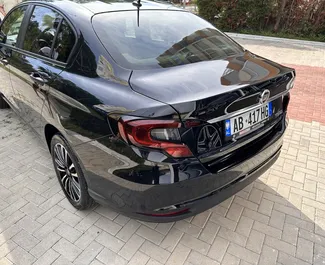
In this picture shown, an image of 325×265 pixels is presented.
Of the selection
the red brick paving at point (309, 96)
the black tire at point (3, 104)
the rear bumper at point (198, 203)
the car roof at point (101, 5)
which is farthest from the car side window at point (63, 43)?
the red brick paving at point (309, 96)

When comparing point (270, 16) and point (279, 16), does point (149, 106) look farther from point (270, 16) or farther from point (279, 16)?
point (270, 16)

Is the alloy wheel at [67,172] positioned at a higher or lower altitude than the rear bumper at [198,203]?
lower

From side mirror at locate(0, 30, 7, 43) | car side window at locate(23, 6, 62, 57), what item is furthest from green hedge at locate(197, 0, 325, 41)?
car side window at locate(23, 6, 62, 57)

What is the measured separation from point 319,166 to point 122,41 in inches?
100

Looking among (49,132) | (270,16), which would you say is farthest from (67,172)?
(270,16)

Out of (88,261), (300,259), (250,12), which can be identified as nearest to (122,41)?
(88,261)

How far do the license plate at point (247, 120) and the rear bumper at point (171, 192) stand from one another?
0.23m

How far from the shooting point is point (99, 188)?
1931 mm

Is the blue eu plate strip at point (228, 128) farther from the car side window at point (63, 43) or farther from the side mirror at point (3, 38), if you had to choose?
the side mirror at point (3, 38)

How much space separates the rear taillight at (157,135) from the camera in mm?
1481

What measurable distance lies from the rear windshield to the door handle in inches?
27.2

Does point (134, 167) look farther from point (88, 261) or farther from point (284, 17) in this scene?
point (284, 17)

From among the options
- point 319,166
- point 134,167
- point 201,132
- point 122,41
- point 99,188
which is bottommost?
point 319,166

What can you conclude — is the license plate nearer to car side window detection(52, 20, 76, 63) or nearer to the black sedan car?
the black sedan car
